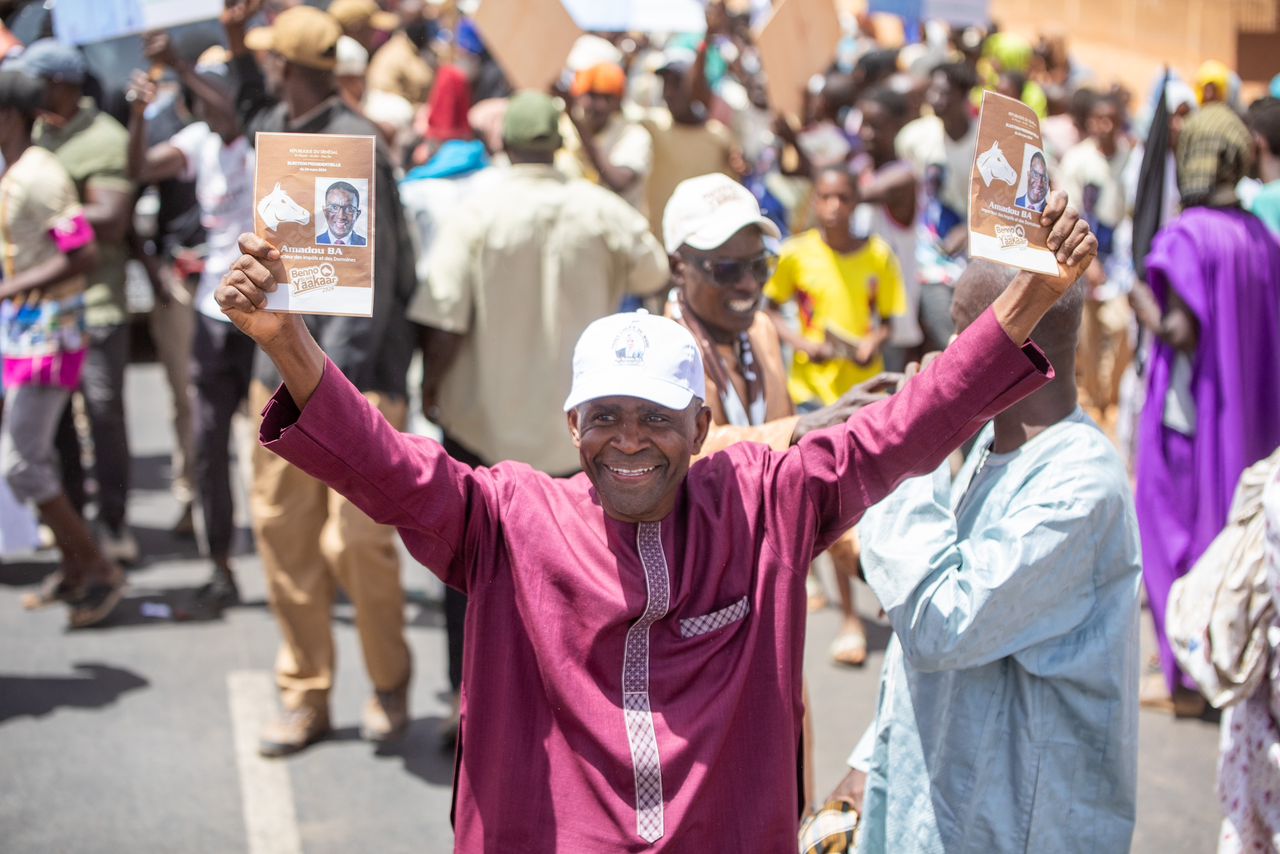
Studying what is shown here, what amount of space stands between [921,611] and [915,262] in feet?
16.1

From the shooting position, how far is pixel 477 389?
532 cm

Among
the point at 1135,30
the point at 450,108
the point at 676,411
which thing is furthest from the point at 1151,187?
the point at 1135,30

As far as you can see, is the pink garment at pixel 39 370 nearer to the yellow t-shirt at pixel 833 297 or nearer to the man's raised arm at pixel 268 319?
the yellow t-shirt at pixel 833 297

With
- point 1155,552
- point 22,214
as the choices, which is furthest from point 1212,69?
point 22,214

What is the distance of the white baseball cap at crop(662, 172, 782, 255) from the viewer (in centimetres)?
391

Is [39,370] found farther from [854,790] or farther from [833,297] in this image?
[854,790]

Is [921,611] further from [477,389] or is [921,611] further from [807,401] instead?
[807,401]

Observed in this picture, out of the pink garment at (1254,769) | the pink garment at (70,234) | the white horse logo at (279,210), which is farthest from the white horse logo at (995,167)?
the pink garment at (70,234)

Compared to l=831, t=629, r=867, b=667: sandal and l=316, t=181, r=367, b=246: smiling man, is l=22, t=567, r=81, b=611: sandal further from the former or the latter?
l=316, t=181, r=367, b=246: smiling man

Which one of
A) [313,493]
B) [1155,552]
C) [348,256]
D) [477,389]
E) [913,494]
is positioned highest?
[348,256]

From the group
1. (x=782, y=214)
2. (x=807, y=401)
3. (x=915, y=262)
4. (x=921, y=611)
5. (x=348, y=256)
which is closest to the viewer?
(x=348, y=256)

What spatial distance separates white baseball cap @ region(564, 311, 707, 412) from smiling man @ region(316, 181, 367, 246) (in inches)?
17.2

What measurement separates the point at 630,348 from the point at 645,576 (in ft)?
1.29

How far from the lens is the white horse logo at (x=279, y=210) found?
2398 mm
